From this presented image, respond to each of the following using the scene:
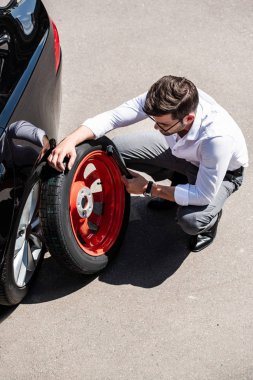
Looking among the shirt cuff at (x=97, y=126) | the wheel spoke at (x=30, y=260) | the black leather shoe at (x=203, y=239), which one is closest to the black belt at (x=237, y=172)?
the black leather shoe at (x=203, y=239)

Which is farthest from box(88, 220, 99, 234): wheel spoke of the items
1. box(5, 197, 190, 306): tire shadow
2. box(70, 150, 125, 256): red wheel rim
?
box(5, 197, 190, 306): tire shadow

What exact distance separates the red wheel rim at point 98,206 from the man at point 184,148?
164 millimetres

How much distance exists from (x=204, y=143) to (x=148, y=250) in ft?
3.14

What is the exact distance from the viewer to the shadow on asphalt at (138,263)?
4.34 m

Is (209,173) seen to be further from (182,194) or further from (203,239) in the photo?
(203,239)

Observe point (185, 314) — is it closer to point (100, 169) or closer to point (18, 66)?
point (100, 169)

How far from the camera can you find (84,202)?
4215mm

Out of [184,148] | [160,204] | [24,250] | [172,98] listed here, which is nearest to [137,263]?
[160,204]

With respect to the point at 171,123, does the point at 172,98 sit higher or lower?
higher

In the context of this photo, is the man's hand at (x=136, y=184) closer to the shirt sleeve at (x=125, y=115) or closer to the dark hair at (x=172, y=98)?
the shirt sleeve at (x=125, y=115)

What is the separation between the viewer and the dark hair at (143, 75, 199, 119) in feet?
12.0

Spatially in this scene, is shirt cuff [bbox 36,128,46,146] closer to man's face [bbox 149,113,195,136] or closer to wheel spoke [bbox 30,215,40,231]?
wheel spoke [bbox 30,215,40,231]

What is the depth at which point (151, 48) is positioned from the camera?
20.0 feet

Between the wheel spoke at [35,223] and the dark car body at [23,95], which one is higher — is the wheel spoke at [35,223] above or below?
below
